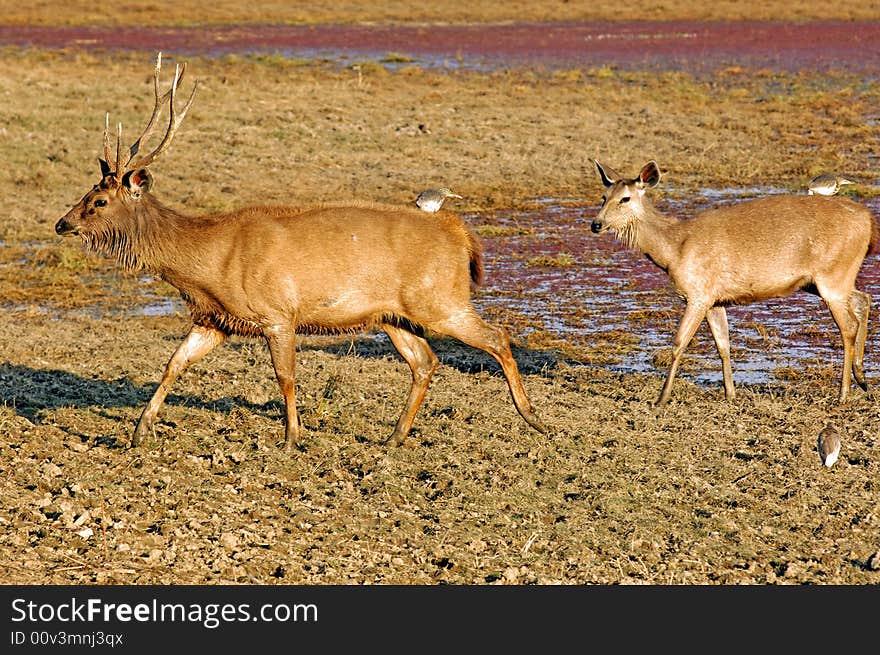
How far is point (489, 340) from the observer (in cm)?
Answer: 879

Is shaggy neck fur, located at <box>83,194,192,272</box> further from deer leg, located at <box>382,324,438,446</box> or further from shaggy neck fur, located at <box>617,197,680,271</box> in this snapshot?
shaggy neck fur, located at <box>617,197,680,271</box>

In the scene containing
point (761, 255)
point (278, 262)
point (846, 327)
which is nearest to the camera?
point (278, 262)

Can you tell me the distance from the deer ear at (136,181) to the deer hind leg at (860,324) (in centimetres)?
527

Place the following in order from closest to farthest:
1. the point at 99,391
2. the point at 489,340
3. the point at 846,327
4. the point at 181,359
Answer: the point at 181,359 → the point at 489,340 → the point at 99,391 → the point at 846,327

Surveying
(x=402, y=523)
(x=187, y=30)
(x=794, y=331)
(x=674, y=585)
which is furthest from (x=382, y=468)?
(x=187, y=30)

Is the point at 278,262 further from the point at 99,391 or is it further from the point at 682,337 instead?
the point at 682,337

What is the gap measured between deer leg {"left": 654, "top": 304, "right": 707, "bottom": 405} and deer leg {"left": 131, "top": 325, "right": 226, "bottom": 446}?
131 inches

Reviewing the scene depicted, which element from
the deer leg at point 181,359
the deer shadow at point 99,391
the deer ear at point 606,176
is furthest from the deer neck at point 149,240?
the deer ear at point 606,176

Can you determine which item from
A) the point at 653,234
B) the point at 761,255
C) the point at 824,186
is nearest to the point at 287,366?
the point at 653,234

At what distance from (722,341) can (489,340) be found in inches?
95.5

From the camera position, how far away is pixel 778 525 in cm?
755

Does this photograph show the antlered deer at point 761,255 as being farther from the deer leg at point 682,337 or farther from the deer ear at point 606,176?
the deer ear at point 606,176

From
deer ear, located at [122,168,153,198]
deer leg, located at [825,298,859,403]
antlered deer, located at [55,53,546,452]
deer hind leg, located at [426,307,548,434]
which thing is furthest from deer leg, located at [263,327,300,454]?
deer leg, located at [825,298,859,403]

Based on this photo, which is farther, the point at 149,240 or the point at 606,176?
the point at 606,176
